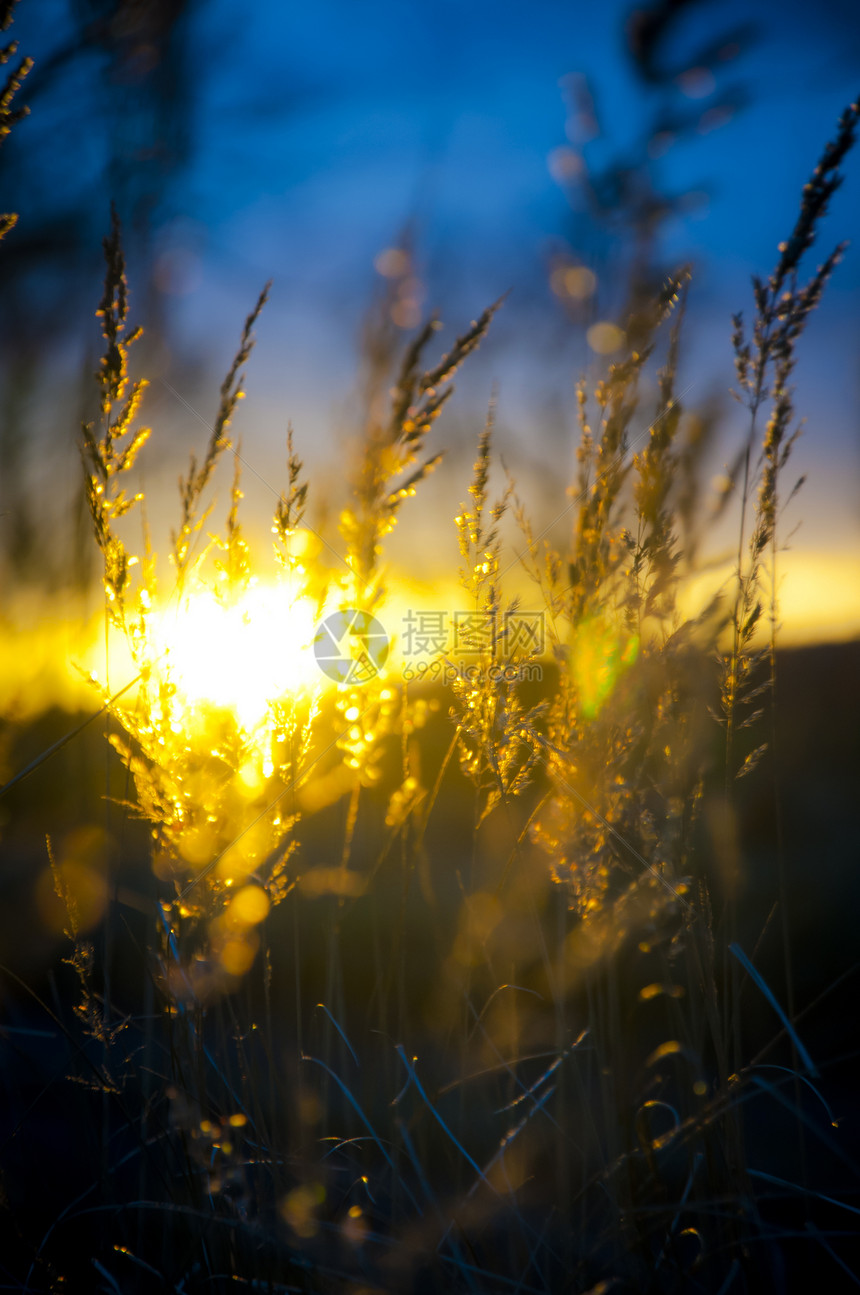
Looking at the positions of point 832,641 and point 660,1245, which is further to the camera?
point 832,641

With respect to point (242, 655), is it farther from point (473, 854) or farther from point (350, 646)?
point (473, 854)

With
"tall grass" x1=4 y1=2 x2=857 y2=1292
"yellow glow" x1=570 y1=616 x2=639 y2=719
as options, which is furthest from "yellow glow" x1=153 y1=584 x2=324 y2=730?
"yellow glow" x1=570 y1=616 x2=639 y2=719

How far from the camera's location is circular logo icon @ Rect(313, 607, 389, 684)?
101 cm

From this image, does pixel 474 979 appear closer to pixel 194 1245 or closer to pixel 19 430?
pixel 194 1245

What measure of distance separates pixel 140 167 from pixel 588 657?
253cm

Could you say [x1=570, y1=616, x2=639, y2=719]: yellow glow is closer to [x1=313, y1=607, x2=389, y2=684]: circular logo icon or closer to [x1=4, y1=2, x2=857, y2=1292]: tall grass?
[x1=4, y1=2, x2=857, y2=1292]: tall grass

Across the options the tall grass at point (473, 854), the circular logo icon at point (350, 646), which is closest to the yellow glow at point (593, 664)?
the tall grass at point (473, 854)

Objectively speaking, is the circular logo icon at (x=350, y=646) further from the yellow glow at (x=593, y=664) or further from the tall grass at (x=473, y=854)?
the yellow glow at (x=593, y=664)

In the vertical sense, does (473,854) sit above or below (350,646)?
below

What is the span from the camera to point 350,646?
1.09m

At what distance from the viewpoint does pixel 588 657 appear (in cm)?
107

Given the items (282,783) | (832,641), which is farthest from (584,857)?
(832,641)

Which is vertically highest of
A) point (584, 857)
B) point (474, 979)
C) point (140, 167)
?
point (140, 167)

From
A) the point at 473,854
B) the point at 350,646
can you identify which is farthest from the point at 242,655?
the point at 473,854
